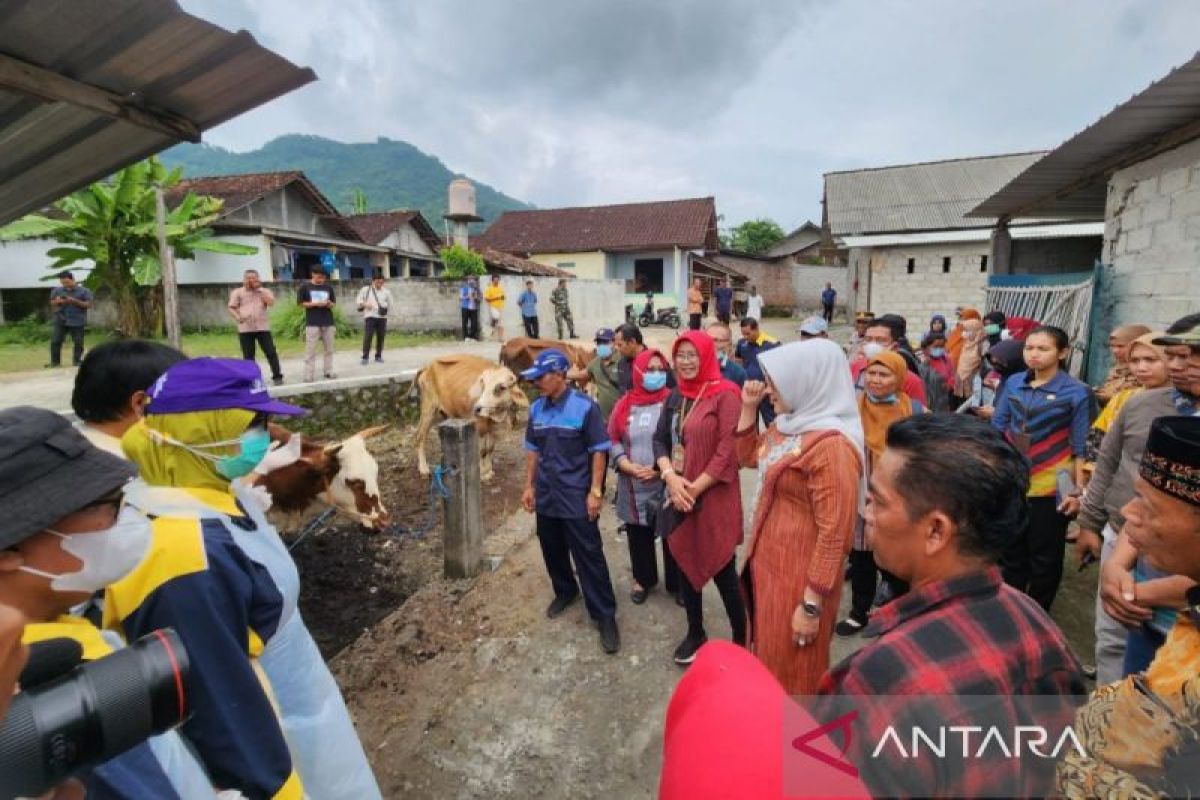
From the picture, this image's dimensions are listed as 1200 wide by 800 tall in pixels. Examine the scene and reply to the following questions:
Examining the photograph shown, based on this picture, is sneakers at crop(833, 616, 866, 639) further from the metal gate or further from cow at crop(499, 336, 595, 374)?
cow at crop(499, 336, 595, 374)

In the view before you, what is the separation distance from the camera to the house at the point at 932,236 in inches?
517

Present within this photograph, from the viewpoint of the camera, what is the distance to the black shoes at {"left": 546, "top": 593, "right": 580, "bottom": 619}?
3.95 m

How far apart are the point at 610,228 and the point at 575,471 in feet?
85.1

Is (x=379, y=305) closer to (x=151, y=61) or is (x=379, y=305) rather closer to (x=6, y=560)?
(x=151, y=61)

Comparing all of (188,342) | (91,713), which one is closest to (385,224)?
(188,342)

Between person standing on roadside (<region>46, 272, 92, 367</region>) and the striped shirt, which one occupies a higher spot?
person standing on roadside (<region>46, 272, 92, 367</region>)

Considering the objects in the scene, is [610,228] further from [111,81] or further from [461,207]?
[111,81]

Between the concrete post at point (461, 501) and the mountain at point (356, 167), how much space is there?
328 ft

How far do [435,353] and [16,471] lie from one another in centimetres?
1199

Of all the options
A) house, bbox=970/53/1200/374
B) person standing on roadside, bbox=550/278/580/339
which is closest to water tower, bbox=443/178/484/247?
person standing on roadside, bbox=550/278/580/339

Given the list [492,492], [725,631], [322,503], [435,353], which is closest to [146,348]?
[322,503]

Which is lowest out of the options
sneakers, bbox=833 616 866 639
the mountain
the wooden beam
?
sneakers, bbox=833 616 866 639

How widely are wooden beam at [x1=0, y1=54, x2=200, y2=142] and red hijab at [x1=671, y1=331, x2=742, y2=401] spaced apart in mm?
3134

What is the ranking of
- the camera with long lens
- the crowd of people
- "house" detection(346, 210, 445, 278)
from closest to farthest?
the camera with long lens, the crowd of people, "house" detection(346, 210, 445, 278)
